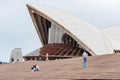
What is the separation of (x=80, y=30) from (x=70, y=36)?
3.93 ft

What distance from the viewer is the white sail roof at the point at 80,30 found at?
35.9 m

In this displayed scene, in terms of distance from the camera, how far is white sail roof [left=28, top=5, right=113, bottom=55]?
118 feet

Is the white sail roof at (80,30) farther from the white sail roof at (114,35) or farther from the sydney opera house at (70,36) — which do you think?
the white sail roof at (114,35)

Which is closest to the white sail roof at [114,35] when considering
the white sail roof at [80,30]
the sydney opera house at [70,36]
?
the sydney opera house at [70,36]

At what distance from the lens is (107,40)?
3897 centimetres

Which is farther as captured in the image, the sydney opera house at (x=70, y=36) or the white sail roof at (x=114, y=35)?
the white sail roof at (x=114, y=35)

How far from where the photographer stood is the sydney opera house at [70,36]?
3619cm

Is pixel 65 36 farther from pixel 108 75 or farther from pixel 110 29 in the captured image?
pixel 108 75

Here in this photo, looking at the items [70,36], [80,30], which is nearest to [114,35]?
[80,30]

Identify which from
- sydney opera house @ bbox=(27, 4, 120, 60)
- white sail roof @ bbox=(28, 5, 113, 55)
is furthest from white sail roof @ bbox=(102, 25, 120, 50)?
white sail roof @ bbox=(28, 5, 113, 55)

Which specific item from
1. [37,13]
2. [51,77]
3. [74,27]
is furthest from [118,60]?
[37,13]

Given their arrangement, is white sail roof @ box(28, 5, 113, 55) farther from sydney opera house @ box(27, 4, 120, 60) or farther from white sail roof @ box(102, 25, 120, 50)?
white sail roof @ box(102, 25, 120, 50)

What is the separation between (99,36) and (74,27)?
279cm

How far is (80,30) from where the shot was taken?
125ft
